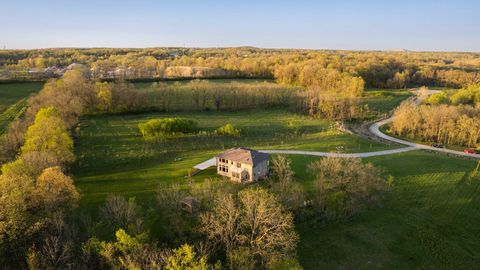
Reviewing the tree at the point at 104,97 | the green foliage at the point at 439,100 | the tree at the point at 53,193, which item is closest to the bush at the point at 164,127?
the tree at the point at 104,97

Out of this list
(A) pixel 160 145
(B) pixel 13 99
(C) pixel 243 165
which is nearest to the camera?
(C) pixel 243 165

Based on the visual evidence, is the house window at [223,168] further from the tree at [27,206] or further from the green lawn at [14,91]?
the green lawn at [14,91]

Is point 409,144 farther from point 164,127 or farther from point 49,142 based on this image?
point 49,142

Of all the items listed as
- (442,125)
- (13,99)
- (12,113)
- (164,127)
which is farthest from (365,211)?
(13,99)

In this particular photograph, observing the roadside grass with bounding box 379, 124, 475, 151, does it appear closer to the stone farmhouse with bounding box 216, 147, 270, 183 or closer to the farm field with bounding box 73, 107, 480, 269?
the farm field with bounding box 73, 107, 480, 269

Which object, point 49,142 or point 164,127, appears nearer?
point 49,142

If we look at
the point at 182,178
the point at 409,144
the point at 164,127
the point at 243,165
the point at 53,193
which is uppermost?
the point at 53,193
